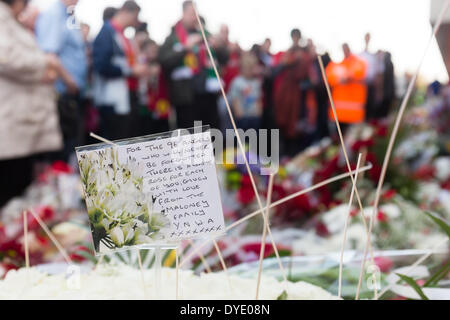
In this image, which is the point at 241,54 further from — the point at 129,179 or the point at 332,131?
the point at 129,179

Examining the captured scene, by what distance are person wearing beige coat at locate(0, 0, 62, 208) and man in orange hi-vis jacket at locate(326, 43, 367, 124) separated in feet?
5.43

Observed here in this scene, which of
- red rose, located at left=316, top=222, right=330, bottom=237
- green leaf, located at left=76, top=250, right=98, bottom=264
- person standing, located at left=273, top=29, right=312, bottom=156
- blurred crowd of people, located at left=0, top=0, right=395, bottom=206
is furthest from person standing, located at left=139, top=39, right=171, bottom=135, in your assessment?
green leaf, located at left=76, top=250, right=98, bottom=264

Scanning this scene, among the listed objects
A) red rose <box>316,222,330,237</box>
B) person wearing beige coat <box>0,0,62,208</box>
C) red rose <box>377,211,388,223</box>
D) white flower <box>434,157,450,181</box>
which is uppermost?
person wearing beige coat <box>0,0,62,208</box>

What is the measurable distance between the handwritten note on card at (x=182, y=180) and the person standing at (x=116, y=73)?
2.10 meters

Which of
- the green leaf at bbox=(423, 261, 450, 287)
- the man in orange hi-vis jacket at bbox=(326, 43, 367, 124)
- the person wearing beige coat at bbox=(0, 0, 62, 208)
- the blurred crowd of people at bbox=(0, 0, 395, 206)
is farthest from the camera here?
the man in orange hi-vis jacket at bbox=(326, 43, 367, 124)

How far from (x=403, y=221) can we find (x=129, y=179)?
1.25m

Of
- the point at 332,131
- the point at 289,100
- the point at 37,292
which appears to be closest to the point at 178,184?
the point at 37,292

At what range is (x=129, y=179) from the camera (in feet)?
2.58

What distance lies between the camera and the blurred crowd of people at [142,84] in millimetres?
2576

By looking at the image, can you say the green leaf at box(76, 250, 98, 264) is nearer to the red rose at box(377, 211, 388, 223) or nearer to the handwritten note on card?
the handwritten note on card

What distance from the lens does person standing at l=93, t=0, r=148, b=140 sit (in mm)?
2826

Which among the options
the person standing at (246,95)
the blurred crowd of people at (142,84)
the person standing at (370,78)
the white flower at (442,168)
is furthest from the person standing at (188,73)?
the white flower at (442,168)

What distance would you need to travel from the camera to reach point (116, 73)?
288 centimetres

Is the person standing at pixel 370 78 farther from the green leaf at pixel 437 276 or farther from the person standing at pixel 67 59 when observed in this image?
the green leaf at pixel 437 276
